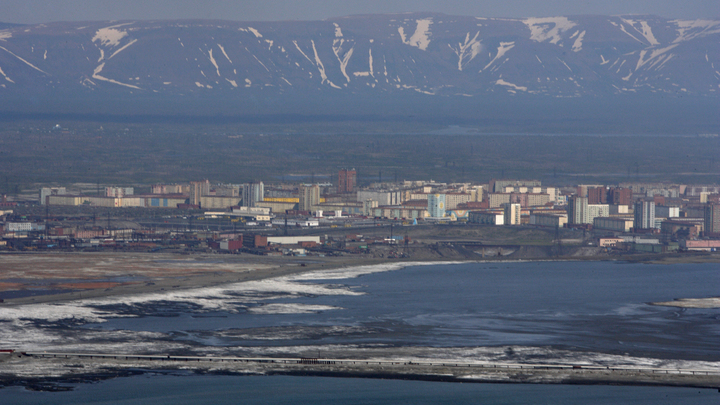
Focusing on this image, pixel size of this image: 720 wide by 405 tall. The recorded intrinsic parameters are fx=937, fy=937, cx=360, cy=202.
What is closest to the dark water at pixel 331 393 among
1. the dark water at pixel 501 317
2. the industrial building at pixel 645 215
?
the dark water at pixel 501 317

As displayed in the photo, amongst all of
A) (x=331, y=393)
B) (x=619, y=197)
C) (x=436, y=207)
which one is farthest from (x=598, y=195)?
(x=331, y=393)

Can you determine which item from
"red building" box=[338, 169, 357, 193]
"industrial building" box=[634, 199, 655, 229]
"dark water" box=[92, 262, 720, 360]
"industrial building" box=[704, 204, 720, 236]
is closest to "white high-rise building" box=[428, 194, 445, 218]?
"industrial building" box=[634, 199, 655, 229]

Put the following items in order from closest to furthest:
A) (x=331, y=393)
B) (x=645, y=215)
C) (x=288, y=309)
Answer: (x=331, y=393), (x=288, y=309), (x=645, y=215)

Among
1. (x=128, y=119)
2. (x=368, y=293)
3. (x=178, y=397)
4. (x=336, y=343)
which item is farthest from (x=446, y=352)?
(x=128, y=119)

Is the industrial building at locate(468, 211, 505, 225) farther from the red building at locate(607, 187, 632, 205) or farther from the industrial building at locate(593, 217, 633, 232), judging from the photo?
the red building at locate(607, 187, 632, 205)

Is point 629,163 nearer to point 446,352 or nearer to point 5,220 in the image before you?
point 5,220

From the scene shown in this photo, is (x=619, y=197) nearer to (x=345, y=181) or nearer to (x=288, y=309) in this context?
(x=345, y=181)

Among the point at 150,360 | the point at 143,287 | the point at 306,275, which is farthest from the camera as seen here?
the point at 306,275
